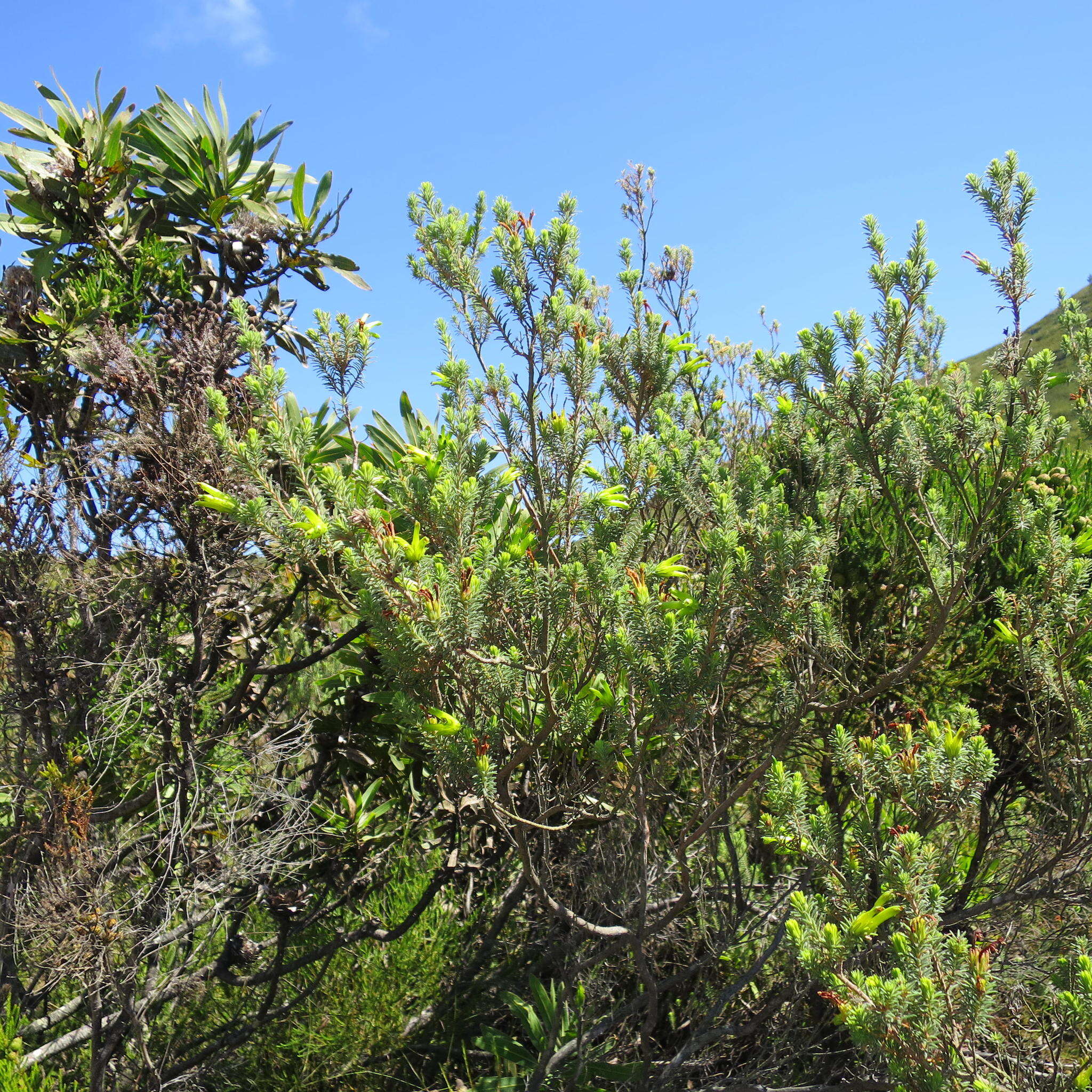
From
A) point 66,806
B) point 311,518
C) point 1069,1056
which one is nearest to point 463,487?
point 311,518

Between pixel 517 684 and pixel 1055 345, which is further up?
pixel 1055 345

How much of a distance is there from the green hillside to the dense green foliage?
0.20 feet

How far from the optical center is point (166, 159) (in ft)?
11.5

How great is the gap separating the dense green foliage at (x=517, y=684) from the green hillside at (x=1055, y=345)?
0.20ft

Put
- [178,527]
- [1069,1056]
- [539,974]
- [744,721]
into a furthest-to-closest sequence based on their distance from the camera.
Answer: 1. [539,974]
2. [744,721]
3. [178,527]
4. [1069,1056]

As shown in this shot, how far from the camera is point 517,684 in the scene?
7.85 ft

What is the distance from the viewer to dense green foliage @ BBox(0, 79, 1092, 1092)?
2.22 meters

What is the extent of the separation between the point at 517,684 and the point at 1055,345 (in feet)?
44.1

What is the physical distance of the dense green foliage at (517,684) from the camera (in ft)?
7.30

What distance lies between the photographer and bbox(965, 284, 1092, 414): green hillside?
2616mm

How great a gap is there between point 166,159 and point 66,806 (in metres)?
2.50

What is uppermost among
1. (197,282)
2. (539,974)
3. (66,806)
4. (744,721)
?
(197,282)

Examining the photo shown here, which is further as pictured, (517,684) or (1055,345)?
(1055,345)

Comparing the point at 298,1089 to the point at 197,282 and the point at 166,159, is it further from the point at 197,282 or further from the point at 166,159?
the point at 166,159
